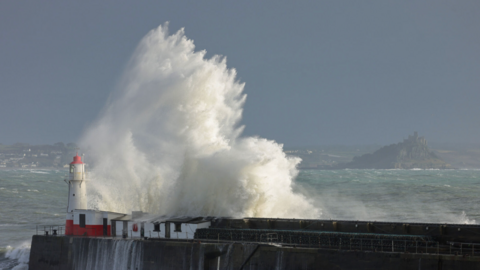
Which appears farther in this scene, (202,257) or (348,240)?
(202,257)

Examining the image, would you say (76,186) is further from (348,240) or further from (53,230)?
(348,240)

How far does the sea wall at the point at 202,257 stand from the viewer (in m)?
17.5

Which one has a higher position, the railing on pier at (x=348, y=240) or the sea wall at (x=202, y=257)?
the railing on pier at (x=348, y=240)

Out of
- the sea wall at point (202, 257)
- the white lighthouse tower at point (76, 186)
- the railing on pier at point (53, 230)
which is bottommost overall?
the sea wall at point (202, 257)

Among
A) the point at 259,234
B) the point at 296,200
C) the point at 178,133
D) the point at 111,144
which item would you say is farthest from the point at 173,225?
the point at 111,144

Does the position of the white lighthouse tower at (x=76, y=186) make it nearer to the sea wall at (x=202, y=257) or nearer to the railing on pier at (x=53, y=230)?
the railing on pier at (x=53, y=230)

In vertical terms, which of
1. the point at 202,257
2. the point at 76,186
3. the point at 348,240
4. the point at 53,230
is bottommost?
the point at 202,257

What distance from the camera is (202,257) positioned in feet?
67.7

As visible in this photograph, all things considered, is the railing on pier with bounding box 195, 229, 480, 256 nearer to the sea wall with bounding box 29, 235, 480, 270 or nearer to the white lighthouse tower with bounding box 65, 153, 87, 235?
the sea wall with bounding box 29, 235, 480, 270

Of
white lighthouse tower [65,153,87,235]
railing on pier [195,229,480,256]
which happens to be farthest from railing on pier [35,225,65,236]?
railing on pier [195,229,480,256]

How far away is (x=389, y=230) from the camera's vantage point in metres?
22.6

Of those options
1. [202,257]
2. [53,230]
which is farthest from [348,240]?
[53,230]

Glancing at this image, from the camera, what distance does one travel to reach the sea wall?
17469 millimetres

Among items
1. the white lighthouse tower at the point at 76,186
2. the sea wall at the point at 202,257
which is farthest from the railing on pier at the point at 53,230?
the white lighthouse tower at the point at 76,186
